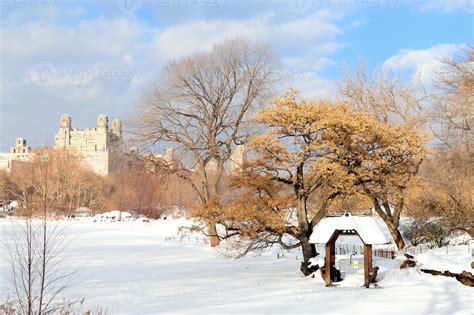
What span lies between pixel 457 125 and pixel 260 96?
1085 centimetres

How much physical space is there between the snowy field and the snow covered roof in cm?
150

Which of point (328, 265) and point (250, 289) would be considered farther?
point (328, 265)

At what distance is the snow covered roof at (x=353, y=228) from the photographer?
15.8 meters

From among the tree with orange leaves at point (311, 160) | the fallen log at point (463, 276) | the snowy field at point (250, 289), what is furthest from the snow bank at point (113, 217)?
the fallen log at point (463, 276)

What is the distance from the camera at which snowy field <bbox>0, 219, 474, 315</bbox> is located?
40.3 ft

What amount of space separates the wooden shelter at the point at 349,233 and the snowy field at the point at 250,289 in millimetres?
460

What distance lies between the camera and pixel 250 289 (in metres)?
15.1

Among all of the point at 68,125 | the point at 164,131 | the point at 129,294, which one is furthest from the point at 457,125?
the point at 68,125

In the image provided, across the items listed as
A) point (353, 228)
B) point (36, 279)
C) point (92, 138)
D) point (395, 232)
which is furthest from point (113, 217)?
point (92, 138)

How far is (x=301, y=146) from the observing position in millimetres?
17312

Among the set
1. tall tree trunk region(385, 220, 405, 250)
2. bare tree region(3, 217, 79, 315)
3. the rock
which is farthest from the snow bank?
the rock

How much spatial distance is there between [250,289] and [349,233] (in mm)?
4043

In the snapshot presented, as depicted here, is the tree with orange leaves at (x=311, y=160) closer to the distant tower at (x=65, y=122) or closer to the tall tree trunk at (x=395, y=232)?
the tall tree trunk at (x=395, y=232)

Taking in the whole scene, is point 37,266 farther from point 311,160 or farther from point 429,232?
point 429,232
